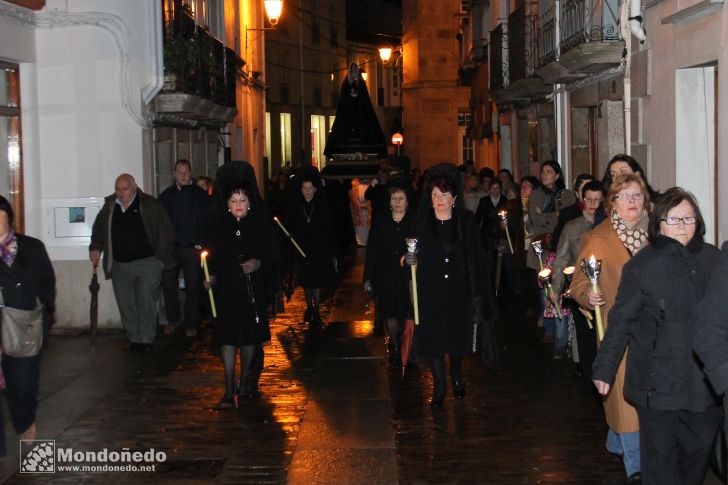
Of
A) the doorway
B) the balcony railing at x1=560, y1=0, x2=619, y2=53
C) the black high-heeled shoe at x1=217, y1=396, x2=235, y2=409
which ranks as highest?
the balcony railing at x1=560, y1=0, x2=619, y2=53

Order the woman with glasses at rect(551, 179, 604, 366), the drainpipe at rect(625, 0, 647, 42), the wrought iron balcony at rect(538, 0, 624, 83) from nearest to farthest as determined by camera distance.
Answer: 1. the woman with glasses at rect(551, 179, 604, 366)
2. the drainpipe at rect(625, 0, 647, 42)
3. the wrought iron balcony at rect(538, 0, 624, 83)

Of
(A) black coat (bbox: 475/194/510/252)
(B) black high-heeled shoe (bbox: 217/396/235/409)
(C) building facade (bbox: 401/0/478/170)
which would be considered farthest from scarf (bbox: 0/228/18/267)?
(C) building facade (bbox: 401/0/478/170)

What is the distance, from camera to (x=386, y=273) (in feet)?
36.8

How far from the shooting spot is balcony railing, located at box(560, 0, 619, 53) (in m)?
14.0

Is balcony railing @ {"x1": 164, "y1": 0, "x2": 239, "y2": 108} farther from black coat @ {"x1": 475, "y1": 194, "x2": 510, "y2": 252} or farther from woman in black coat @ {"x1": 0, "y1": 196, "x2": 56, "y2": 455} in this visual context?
woman in black coat @ {"x1": 0, "y1": 196, "x2": 56, "y2": 455}

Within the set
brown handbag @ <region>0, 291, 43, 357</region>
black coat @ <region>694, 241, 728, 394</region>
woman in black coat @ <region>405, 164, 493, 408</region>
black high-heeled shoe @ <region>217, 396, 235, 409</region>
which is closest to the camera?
black coat @ <region>694, 241, 728, 394</region>

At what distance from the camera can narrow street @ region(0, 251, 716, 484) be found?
7516 millimetres

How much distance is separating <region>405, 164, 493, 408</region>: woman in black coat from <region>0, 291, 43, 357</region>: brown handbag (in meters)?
3.01

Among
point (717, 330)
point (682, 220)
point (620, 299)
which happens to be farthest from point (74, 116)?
point (717, 330)

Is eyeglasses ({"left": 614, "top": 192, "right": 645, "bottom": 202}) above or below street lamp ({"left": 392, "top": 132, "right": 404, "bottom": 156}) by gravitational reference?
below

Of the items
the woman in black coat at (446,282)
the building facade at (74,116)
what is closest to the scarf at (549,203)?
the woman in black coat at (446,282)

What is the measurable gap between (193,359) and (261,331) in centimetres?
244

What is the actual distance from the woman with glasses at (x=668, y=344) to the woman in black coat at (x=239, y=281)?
157 inches

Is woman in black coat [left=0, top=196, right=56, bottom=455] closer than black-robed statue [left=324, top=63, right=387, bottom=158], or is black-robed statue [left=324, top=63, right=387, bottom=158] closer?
woman in black coat [left=0, top=196, right=56, bottom=455]
